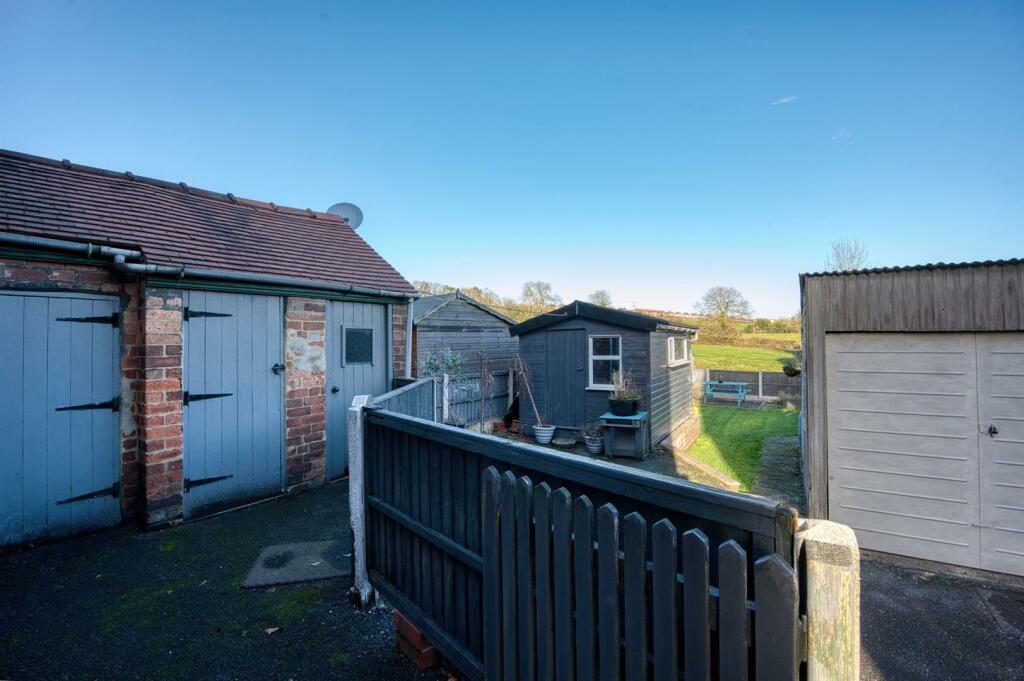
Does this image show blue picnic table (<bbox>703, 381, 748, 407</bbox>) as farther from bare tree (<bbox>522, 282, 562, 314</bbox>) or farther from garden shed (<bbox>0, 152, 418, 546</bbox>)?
garden shed (<bbox>0, 152, 418, 546</bbox>)

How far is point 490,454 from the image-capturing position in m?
2.01

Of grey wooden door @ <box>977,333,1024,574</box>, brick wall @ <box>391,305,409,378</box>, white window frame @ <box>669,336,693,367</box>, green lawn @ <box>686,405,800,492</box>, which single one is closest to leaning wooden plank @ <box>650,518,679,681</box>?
grey wooden door @ <box>977,333,1024,574</box>

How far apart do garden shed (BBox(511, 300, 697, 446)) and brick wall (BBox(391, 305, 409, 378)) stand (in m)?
4.27

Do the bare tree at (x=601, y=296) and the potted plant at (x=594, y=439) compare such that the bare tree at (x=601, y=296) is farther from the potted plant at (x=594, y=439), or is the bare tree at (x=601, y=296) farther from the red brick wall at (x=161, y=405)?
the red brick wall at (x=161, y=405)

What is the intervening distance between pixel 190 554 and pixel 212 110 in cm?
702

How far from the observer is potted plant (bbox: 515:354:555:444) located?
10.4 m

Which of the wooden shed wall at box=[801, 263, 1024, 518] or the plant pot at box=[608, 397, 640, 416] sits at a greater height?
the wooden shed wall at box=[801, 263, 1024, 518]

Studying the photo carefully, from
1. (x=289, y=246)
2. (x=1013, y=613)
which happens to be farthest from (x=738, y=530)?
(x=289, y=246)

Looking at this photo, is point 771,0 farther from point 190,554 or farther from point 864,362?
point 190,554

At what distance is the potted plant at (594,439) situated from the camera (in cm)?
967

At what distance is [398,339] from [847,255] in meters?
16.3

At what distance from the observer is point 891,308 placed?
446 centimetres

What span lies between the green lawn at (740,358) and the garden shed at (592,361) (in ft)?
27.7

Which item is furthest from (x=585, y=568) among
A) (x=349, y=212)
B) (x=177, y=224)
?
(x=349, y=212)
